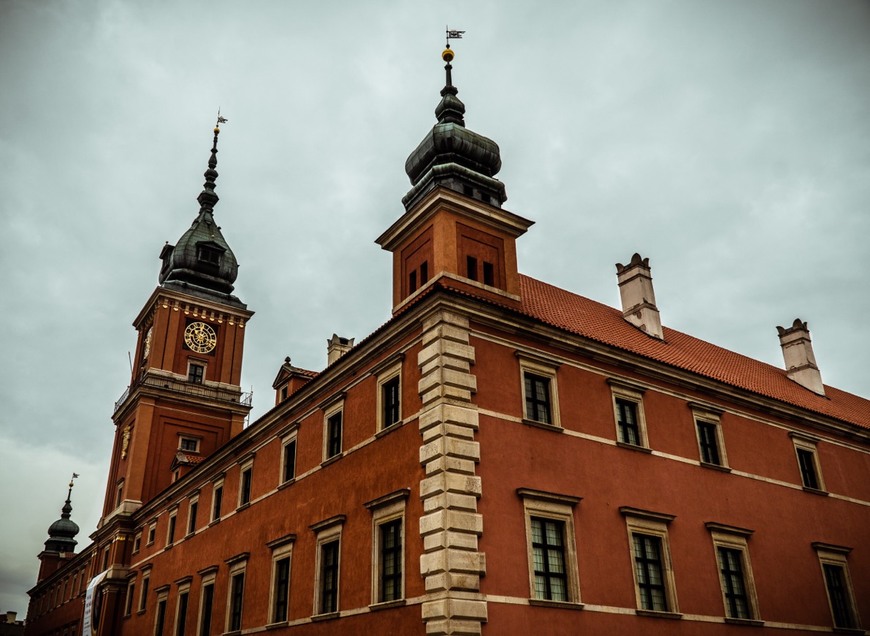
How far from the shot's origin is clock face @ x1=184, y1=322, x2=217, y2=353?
42969 millimetres

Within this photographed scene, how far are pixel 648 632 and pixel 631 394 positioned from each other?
588 cm

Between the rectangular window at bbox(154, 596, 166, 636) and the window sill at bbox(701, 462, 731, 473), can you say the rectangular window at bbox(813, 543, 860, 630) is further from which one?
the rectangular window at bbox(154, 596, 166, 636)

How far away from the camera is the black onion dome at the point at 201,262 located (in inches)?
1778

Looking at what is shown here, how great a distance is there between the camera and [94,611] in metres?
35.8

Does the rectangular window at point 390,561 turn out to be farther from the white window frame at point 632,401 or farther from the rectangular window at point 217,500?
the rectangular window at point 217,500

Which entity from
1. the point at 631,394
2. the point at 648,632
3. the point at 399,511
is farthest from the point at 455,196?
the point at 648,632

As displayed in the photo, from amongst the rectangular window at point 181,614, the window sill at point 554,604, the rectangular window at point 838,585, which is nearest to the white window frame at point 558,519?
the window sill at point 554,604

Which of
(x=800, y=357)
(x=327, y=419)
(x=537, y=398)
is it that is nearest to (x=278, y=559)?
(x=327, y=419)

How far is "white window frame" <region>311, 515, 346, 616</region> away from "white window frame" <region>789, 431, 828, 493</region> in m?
13.7

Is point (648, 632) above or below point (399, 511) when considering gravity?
below

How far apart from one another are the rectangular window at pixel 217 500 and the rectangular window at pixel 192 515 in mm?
2118

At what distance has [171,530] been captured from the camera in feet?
105

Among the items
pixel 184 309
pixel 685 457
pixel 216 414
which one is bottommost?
pixel 685 457

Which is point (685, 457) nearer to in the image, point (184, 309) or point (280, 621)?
point (280, 621)
